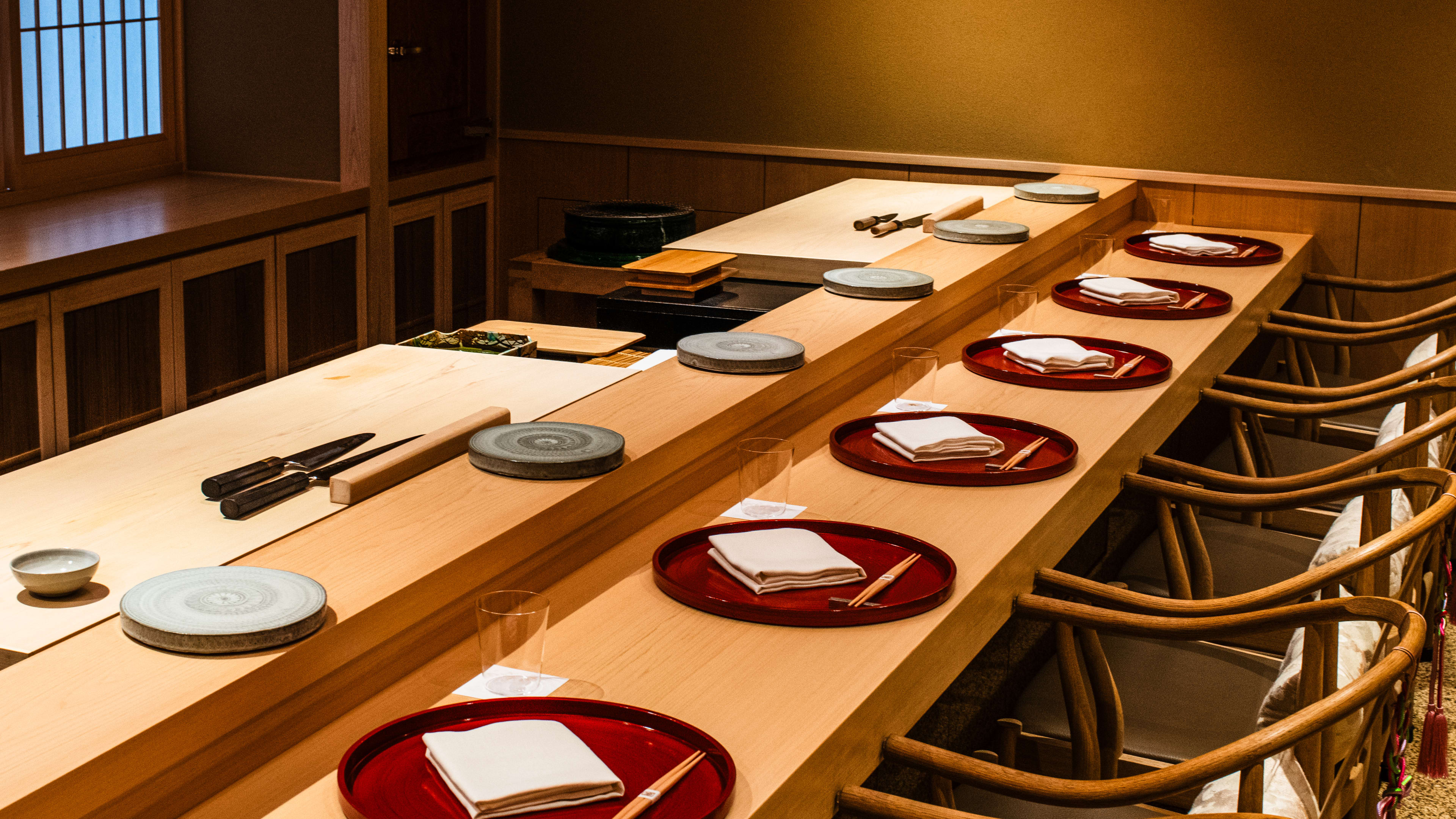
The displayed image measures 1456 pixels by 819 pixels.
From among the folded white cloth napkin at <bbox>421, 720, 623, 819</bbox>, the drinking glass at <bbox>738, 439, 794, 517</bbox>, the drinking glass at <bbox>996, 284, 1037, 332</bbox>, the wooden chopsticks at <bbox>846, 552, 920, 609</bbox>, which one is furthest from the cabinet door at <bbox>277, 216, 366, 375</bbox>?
the folded white cloth napkin at <bbox>421, 720, 623, 819</bbox>

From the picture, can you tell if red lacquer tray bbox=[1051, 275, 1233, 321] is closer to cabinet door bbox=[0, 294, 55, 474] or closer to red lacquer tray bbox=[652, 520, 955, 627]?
red lacquer tray bbox=[652, 520, 955, 627]

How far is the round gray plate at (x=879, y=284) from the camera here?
110 inches

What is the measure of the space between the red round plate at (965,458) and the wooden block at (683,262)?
1029mm

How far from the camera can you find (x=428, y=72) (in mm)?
5035

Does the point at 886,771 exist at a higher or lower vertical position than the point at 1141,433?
lower

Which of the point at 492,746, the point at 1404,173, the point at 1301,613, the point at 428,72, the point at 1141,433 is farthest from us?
the point at 428,72

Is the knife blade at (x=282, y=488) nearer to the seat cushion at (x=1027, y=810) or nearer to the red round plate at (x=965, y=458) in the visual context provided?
the red round plate at (x=965, y=458)

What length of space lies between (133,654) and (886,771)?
122 cm

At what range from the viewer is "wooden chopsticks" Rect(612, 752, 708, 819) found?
113 cm

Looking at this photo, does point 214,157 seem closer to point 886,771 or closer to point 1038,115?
point 1038,115

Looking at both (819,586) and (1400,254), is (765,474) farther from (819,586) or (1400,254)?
(1400,254)

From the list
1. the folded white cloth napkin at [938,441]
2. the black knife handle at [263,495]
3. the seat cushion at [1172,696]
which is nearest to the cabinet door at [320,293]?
the black knife handle at [263,495]

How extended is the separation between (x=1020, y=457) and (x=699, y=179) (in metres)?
3.28

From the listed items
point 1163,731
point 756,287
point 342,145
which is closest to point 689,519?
point 1163,731
